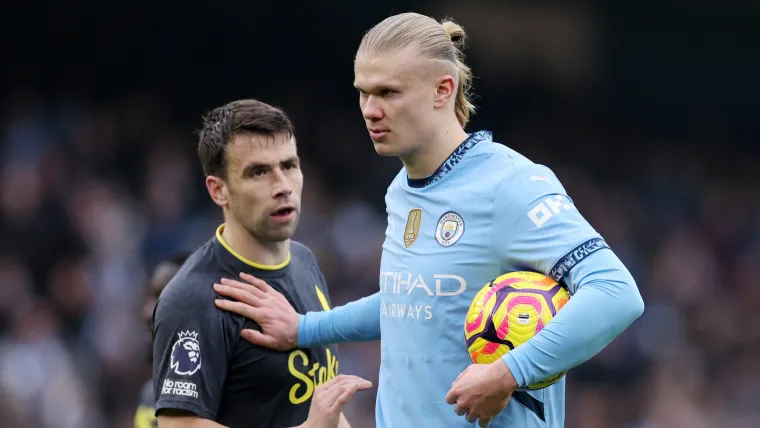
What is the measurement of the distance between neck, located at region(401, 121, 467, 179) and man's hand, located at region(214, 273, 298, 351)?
91cm

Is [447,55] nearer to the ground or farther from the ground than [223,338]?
farther from the ground

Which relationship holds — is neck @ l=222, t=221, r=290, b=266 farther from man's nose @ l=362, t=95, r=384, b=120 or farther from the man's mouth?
man's nose @ l=362, t=95, r=384, b=120

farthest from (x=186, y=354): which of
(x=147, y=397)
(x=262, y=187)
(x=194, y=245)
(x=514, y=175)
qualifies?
(x=194, y=245)

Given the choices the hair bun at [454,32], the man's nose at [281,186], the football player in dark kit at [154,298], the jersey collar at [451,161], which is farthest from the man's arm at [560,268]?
the football player in dark kit at [154,298]

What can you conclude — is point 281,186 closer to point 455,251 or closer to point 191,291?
point 191,291

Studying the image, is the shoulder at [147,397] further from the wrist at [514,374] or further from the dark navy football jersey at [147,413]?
the wrist at [514,374]

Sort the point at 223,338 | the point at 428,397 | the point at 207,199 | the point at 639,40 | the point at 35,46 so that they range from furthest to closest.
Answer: the point at 639,40
the point at 35,46
the point at 207,199
the point at 223,338
the point at 428,397

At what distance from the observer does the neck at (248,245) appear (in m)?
4.65

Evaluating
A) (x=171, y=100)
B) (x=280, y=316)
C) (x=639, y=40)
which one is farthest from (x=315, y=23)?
(x=280, y=316)

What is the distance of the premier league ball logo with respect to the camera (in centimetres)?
426

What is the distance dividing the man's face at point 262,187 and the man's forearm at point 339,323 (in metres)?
0.37

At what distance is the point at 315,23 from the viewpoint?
13.1 m

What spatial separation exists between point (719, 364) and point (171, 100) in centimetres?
650

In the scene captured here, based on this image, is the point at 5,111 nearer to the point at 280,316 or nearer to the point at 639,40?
the point at 639,40
